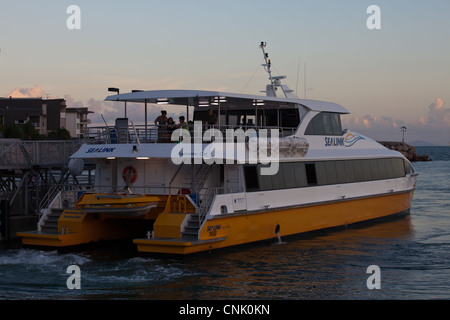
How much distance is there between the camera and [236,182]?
62.5ft

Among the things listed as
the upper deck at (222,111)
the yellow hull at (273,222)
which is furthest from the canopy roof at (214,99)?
the yellow hull at (273,222)

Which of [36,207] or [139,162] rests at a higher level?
[139,162]

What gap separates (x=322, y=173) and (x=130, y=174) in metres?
6.72

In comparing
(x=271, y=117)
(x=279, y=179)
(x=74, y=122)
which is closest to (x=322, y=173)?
(x=279, y=179)

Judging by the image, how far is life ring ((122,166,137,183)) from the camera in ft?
64.7

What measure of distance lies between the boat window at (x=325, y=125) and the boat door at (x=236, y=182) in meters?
4.33

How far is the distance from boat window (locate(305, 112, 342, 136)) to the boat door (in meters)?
4.33

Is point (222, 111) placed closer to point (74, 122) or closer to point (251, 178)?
point (251, 178)

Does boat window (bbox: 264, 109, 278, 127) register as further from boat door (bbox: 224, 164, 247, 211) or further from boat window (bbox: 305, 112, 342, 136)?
boat door (bbox: 224, 164, 247, 211)

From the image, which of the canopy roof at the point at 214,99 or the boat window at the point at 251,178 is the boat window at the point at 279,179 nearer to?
the boat window at the point at 251,178

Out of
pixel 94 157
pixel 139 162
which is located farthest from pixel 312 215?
pixel 94 157

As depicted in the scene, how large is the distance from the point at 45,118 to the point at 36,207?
80261 mm
